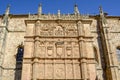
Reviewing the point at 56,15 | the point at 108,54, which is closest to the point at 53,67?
the point at 56,15

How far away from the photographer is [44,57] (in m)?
15.1

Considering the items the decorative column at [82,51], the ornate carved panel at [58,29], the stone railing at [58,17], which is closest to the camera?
the decorative column at [82,51]

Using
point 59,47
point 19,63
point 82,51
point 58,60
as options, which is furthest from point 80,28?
point 19,63

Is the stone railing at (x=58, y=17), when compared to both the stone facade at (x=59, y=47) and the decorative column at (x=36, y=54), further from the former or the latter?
the decorative column at (x=36, y=54)

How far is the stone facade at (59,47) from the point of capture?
47.9 feet

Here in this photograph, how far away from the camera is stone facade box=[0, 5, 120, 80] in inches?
575

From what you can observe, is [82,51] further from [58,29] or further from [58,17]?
[58,17]

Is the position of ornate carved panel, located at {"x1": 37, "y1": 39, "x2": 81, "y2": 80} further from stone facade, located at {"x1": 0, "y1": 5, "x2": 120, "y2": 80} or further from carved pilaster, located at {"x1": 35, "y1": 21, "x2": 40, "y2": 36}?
carved pilaster, located at {"x1": 35, "y1": 21, "x2": 40, "y2": 36}

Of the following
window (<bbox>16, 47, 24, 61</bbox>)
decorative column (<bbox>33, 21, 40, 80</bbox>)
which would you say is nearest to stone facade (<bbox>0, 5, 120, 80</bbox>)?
decorative column (<bbox>33, 21, 40, 80</bbox>)

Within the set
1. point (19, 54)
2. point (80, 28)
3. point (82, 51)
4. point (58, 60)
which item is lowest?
point (58, 60)

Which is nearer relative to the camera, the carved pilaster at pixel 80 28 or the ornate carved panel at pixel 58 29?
the carved pilaster at pixel 80 28

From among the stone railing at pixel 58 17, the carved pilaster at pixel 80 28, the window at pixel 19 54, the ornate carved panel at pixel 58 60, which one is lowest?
the ornate carved panel at pixel 58 60

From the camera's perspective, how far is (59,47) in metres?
15.7

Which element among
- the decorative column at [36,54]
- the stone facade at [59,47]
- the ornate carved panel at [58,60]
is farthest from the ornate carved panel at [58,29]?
the ornate carved panel at [58,60]
